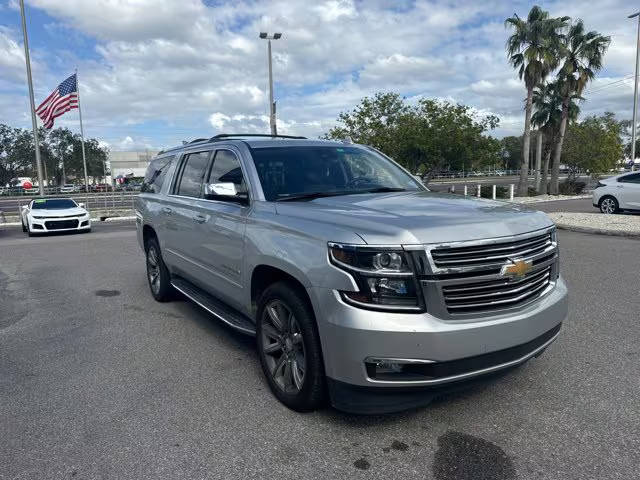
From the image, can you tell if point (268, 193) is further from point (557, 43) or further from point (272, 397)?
point (557, 43)

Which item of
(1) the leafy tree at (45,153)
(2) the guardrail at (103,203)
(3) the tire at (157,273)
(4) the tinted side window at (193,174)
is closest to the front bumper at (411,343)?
(4) the tinted side window at (193,174)

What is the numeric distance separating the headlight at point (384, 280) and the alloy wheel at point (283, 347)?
625 mm

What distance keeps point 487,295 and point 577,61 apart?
33.8m

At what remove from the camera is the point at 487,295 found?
293cm

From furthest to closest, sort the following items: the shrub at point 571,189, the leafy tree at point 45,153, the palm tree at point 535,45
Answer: the leafy tree at point 45,153, the shrub at point 571,189, the palm tree at point 535,45

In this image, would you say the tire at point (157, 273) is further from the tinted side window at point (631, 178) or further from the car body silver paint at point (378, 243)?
the tinted side window at point (631, 178)

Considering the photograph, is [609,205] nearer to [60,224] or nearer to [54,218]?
[60,224]

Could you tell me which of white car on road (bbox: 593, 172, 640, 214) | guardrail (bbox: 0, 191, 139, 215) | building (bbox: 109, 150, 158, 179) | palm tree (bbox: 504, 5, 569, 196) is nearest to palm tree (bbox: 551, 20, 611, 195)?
palm tree (bbox: 504, 5, 569, 196)

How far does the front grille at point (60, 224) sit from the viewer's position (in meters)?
15.5

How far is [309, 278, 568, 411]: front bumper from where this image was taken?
9.02ft

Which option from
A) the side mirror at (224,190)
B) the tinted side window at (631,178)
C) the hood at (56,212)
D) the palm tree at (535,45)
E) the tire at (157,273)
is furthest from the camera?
Result: the palm tree at (535,45)

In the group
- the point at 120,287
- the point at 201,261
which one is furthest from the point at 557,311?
the point at 120,287

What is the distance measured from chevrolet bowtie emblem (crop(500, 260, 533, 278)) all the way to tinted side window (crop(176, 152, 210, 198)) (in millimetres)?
3046

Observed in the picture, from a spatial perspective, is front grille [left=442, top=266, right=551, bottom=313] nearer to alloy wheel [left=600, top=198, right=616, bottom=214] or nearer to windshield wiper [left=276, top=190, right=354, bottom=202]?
windshield wiper [left=276, top=190, right=354, bottom=202]
